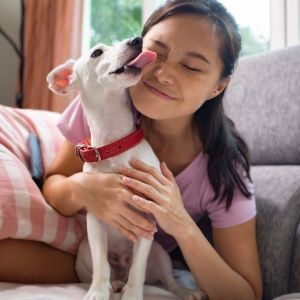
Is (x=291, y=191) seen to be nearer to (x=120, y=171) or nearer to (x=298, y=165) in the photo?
(x=298, y=165)

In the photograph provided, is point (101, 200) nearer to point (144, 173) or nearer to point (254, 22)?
point (144, 173)

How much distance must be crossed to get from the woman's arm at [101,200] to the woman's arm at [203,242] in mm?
27

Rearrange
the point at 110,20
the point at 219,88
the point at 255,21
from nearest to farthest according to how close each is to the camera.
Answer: the point at 219,88 < the point at 255,21 < the point at 110,20

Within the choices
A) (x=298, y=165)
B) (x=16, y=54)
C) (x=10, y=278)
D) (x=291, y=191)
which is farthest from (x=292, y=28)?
(x=16, y=54)

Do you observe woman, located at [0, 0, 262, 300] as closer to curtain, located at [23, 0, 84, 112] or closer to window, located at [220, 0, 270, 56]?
window, located at [220, 0, 270, 56]

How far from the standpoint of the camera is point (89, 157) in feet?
3.18

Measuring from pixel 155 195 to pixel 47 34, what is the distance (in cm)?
187

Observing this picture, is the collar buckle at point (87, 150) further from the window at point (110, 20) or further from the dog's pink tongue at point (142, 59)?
the window at point (110, 20)

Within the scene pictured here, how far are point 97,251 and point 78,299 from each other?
0.36 ft

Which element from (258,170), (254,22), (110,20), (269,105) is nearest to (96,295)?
(258,170)

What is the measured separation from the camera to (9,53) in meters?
2.71

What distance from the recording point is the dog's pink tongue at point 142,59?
2.94 ft

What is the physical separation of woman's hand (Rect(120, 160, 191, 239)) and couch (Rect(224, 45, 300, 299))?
0.27m

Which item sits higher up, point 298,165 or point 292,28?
point 292,28
